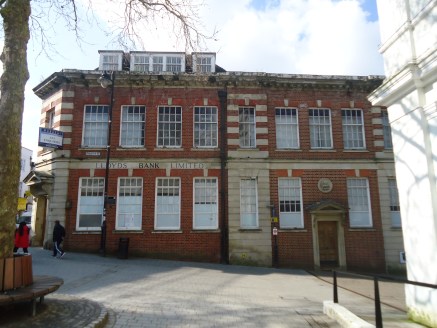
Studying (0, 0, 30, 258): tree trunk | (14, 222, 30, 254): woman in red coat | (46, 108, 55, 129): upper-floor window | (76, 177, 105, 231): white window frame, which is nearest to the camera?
(0, 0, 30, 258): tree trunk

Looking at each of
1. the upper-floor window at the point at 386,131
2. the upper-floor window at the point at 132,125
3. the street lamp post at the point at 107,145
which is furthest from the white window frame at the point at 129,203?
the upper-floor window at the point at 386,131

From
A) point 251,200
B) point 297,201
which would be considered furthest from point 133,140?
point 297,201

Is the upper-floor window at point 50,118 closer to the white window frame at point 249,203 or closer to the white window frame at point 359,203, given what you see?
the white window frame at point 249,203

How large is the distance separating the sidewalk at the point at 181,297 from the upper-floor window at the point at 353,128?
23.8 ft

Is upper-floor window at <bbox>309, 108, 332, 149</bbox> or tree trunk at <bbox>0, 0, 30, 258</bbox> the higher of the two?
upper-floor window at <bbox>309, 108, 332, 149</bbox>

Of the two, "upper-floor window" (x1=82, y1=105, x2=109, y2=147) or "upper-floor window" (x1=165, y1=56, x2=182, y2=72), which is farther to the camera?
"upper-floor window" (x1=165, y1=56, x2=182, y2=72)

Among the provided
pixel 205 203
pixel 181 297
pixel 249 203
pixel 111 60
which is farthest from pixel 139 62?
pixel 181 297

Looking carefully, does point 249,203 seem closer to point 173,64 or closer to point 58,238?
point 58,238

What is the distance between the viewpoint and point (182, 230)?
16453mm

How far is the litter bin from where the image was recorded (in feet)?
50.5

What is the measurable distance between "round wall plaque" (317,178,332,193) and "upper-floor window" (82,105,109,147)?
10699 millimetres

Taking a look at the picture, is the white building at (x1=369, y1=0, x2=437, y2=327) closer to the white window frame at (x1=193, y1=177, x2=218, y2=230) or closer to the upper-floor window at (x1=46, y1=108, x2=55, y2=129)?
the white window frame at (x1=193, y1=177, x2=218, y2=230)

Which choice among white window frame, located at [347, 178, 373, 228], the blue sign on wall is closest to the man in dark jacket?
the blue sign on wall

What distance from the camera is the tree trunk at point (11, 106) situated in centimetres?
646
